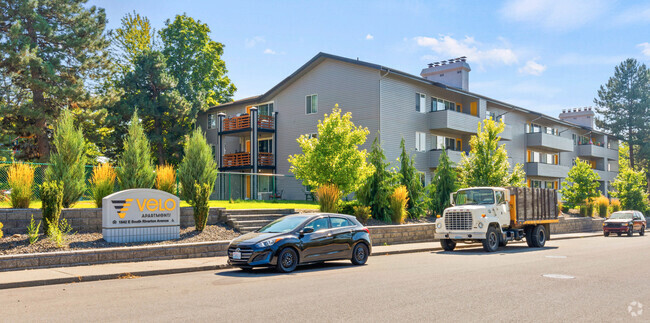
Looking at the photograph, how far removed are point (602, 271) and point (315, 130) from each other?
82.9 ft

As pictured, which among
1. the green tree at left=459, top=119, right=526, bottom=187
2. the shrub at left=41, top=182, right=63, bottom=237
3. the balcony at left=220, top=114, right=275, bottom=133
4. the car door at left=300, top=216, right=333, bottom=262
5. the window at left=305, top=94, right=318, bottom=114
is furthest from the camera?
the balcony at left=220, top=114, right=275, bottom=133

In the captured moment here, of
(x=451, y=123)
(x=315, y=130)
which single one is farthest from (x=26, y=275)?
(x=451, y=123)

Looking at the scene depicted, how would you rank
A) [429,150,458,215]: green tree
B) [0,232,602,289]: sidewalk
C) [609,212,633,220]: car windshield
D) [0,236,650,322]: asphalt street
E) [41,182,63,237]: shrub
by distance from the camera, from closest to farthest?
[0,236,650,322]: asphalt street
[0,232,602,289]: sidewalk
[41,182,63,237]: shrub
[429,150,458,215]: green tree
[609,212,633,220]: car windshield

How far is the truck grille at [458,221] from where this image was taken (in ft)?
62.8

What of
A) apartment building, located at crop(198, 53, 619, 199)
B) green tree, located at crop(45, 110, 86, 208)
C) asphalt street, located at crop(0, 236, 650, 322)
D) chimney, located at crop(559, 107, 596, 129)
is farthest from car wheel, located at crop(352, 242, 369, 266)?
chimney, located at crop(559, 107, 596, 129)

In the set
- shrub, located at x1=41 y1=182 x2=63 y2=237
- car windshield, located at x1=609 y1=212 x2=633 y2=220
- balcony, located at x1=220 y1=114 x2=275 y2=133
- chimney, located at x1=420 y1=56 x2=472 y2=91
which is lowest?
car windshield, located at x1=609 y1=212 x2=633 y2=220

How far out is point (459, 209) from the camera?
19438 millimetres

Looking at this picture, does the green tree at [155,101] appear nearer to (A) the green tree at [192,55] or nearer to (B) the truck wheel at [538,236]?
(A) the green tree at [192,55]

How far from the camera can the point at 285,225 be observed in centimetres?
1388

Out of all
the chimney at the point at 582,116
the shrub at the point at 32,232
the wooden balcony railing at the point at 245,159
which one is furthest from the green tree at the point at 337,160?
the chimney at the point at 582,116

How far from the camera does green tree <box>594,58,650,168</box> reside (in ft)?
228

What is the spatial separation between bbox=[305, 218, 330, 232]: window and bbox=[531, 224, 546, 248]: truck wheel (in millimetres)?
11618

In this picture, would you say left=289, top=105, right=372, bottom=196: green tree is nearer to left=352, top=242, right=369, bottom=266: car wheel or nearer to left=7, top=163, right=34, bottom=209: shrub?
left=352, top=242, right=369, bottom=266: car wheel

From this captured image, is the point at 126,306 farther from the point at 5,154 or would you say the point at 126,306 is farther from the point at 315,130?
the point at 5,154
